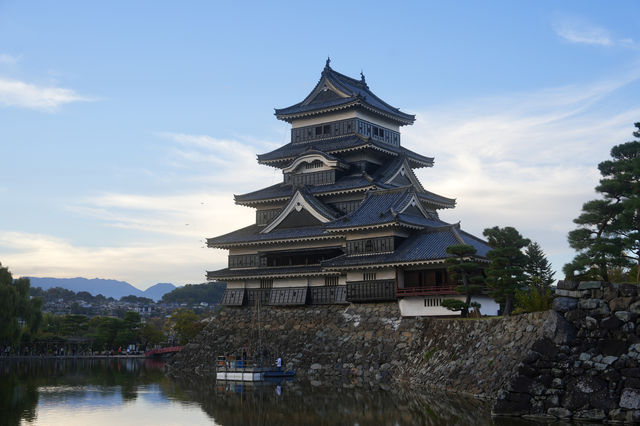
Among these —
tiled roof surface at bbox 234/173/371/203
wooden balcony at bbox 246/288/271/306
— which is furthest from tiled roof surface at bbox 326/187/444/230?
wooden balcony at bbox 246/288/271/306

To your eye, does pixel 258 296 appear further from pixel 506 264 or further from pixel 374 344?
pixel 506 264

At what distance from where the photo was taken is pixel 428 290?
130 ft

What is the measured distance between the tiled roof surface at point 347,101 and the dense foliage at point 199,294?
122098 millimetres

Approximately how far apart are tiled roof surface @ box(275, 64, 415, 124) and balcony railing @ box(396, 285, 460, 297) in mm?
16878


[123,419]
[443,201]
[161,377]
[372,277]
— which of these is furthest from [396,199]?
[123,419]

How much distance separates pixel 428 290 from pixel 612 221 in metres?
12.4

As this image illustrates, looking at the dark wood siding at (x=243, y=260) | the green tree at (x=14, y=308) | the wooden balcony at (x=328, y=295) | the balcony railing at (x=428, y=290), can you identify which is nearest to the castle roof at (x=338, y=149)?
the dark wood siding at (x=243, y=260)

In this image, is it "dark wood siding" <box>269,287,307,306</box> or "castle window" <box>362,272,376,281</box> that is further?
"dark wood siding" <box>269,287,307,306</box>

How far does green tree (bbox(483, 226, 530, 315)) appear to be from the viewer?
33.7m

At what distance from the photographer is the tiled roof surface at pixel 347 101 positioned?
2076 inches

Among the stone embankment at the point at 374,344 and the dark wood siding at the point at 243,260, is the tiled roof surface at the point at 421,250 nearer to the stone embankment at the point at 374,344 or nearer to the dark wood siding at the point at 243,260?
the stone embankment at the point at 374,344

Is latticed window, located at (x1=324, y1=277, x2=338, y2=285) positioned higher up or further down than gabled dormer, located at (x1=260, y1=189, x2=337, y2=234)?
further down

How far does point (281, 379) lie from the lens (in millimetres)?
40094

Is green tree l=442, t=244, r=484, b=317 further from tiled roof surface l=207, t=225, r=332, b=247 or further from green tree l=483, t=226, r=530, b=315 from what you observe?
tiled roof surface l=207, t=225, r=332, b=247
